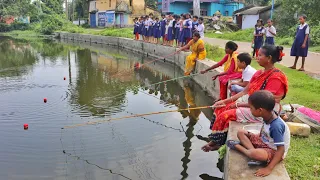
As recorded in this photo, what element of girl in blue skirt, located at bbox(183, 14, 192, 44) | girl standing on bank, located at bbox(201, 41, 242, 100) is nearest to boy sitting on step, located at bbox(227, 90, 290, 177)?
girl standing on bank, located at bbox(201, 41, 242, 100)

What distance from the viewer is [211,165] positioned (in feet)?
17.1

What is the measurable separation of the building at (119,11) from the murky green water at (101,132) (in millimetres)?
31250

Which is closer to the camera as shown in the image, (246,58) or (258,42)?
(246,58)

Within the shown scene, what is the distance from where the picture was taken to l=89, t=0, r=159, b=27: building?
4212 centimetres

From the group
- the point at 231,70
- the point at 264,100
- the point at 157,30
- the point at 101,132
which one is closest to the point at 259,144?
the point at 264,100

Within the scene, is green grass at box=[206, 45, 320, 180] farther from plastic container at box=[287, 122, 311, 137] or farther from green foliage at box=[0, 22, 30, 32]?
green foliage at box=[0, 22, 30, 32]

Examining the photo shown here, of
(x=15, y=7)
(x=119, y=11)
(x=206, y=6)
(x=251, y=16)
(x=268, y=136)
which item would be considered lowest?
(x=268, y=136)

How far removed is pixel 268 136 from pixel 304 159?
0.89 m

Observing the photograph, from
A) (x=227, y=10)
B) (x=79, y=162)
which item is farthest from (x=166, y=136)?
(x=227, y=10)

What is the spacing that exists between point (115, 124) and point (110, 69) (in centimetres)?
828

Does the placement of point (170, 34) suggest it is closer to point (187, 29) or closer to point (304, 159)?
point (187, 29)

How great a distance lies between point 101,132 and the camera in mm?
6562

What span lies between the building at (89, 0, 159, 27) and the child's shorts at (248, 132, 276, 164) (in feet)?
131

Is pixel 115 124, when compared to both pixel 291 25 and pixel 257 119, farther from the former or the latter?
pixel 291 25
